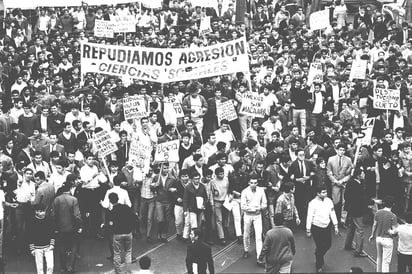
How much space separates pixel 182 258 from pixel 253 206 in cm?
180

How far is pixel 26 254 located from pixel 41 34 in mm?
12682

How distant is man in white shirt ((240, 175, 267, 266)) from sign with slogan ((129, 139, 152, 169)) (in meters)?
2.34

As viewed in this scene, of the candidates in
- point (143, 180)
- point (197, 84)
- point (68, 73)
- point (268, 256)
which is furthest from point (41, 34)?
point (268, 256)

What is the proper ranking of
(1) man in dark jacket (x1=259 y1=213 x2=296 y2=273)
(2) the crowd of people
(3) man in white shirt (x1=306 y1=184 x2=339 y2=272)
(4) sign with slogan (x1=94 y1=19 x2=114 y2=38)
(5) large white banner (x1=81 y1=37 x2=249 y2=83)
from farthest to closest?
(4) sign with slogan (x1=94 y1=19 x2=114 y2=38), (5) large white banner (x1=81 y1=37 x2=249 y2=83), (2) the crowd of people, (3) man in white shirt (x1=306 y1=184 x2=339 y2=272), (1) man in dark jacket (x1=259 y1=213 x2=296 y2=273)

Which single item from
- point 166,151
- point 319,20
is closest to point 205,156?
point 166,151

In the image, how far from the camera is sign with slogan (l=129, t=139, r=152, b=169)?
53.5ft

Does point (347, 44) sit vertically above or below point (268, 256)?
above

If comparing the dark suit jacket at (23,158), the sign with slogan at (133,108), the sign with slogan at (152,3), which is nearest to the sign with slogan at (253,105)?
the sign with slogan at (133,108)

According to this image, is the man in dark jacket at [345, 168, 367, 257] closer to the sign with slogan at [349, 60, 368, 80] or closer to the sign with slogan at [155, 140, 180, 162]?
the sign with slogan at [155, 140, 180, 162]

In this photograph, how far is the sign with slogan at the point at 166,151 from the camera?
16484mm

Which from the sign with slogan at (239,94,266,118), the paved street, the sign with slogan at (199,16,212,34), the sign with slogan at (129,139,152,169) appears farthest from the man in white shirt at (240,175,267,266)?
the sign with slogan at (199,16,212,34)

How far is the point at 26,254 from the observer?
51.6 feet

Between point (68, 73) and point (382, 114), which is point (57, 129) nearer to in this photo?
point (68, 73)

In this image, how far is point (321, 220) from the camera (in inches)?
565
